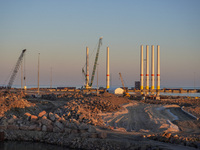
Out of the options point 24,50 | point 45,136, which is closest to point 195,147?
point 45,136

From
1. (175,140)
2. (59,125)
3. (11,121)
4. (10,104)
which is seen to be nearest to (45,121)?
(59,125)

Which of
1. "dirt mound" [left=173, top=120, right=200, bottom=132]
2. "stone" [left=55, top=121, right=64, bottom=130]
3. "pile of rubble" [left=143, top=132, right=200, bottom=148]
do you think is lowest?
"dirt mound" [left=173, top=120, right=200, bottom=132]

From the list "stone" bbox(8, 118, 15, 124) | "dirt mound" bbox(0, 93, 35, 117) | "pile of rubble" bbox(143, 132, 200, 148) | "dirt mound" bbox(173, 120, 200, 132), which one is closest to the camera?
"pile of rubble" bbox(143, 132, 200, 148)

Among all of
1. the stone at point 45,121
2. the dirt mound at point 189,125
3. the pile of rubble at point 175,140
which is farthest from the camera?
the dirt mound at point 189,125

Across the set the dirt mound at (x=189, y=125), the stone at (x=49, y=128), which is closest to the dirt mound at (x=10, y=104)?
the stone at (x=49, y=128)

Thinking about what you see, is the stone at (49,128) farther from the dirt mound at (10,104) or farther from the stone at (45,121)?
the dirt mound at (10,104)

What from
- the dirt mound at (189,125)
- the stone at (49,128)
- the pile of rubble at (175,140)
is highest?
the stone at (49,128)

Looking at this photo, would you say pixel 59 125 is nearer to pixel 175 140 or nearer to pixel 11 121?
pixel 11 121

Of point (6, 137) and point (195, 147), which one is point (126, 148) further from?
point (6, 137)

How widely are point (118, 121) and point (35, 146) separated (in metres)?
10.3

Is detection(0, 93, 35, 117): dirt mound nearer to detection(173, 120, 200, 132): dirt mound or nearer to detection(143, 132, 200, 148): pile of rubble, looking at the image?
detection(143, 132, 200, 148): pile of rubble

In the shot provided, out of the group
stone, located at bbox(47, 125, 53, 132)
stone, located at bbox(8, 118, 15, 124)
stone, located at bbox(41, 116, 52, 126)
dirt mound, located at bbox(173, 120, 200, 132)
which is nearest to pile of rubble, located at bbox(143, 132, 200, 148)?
stone, located at bbox(47, 125, 53, 132)

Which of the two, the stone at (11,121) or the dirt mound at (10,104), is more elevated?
the dirt mound at (10,104)

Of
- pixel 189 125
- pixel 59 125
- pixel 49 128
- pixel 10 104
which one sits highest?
pixel 10 104
